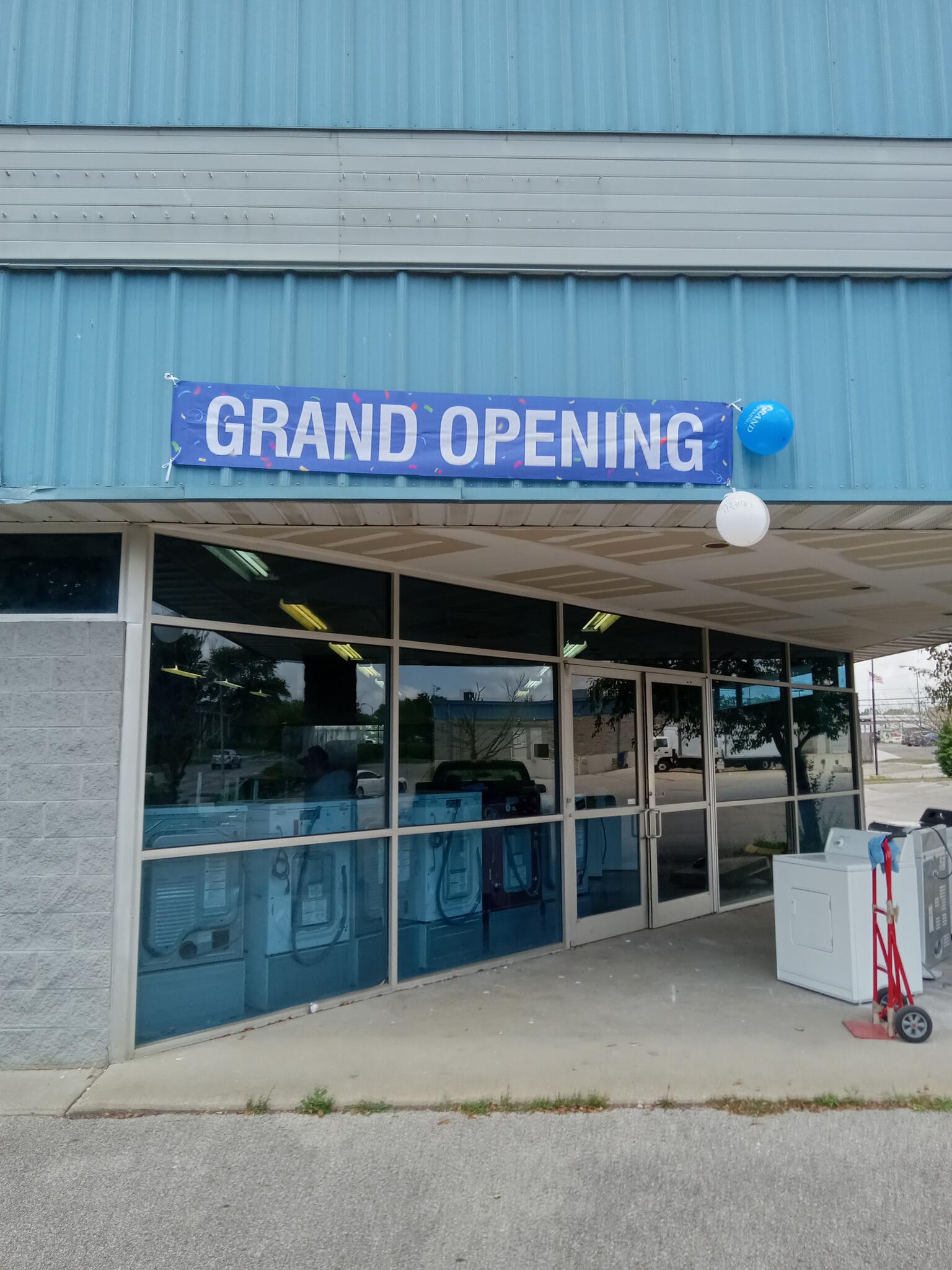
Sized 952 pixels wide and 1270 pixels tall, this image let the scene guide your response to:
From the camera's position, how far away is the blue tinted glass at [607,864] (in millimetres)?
7793

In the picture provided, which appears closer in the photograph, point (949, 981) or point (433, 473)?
point (433, 473)

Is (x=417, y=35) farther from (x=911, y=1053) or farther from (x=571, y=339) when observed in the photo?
(x=911, y=1053)

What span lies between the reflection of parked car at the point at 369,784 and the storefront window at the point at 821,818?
6554 millimetres

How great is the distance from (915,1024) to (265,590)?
4817mm

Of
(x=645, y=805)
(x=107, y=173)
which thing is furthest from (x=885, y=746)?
(x=107, y=173)

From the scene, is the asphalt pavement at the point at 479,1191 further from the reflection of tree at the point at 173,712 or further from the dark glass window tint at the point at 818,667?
the dark glass window tint at the point at 818,667

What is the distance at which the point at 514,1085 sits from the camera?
4.70m

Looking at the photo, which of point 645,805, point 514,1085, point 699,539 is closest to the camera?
point 514,1085

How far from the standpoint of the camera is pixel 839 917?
6180 mm

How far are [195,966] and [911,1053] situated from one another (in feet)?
13.9

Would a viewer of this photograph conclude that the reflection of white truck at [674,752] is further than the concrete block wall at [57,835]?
Yes

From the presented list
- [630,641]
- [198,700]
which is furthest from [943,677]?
[198,700]

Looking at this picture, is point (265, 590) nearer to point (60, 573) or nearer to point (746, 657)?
point (60, 573)

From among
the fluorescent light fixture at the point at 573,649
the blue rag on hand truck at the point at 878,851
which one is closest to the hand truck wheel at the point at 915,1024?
the blue rag on hand truck at the point at 878,851
